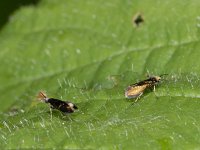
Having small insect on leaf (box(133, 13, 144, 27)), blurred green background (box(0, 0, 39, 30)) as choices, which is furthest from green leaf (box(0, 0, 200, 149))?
blurred green background (box(0, 0, 39, 30))

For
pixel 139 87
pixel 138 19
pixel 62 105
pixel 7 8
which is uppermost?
pixel 7 8

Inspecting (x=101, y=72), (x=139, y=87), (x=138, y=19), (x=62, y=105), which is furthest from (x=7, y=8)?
(x=139, y=87)

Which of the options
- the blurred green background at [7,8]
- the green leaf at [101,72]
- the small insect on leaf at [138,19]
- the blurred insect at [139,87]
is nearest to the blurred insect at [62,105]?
the green leaf at [101,72]

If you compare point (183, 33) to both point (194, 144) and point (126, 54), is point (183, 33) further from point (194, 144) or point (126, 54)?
point (194, 144)

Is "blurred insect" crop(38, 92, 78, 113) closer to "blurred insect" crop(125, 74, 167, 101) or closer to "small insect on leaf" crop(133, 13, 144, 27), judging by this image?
"blurred insect" crop(125, 74, 167, 101)

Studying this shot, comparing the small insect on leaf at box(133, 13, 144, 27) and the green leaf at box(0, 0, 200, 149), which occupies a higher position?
the small insect on leaf at box(133, 13, 144, 27)

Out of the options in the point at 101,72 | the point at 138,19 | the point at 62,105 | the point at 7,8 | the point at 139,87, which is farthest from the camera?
the point at 7,8

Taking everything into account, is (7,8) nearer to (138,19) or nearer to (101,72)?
(138,19)
